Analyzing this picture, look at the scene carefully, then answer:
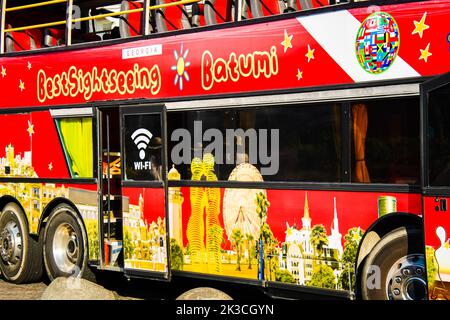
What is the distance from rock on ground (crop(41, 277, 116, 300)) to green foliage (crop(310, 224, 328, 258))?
221 cm

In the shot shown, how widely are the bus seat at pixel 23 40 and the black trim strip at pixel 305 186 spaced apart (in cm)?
385

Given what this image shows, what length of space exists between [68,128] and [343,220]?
15.6ft

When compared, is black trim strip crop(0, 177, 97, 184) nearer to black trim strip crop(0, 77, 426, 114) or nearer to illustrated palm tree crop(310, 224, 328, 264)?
black trim strip crop(0, 77, 426, 114)

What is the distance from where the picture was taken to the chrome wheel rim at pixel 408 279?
838cm

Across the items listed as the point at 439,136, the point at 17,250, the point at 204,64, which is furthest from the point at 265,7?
the point at 17,250

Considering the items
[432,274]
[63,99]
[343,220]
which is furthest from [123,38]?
[432,274]

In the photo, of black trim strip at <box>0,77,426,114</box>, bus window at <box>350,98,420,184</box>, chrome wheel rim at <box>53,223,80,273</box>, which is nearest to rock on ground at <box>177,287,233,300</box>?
bus window at <box>350,98,420,184</box>

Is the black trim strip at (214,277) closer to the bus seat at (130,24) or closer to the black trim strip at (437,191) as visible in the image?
the black trim strip at (437,191)

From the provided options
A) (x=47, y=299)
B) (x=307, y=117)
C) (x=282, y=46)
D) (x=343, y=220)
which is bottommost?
(x=47, y=299)

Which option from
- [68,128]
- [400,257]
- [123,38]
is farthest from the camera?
[68,128]

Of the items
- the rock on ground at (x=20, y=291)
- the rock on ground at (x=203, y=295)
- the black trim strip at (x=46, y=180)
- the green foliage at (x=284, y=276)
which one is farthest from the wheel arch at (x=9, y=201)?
the rock on ground at (x=203, y=295)

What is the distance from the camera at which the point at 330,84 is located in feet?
29.7

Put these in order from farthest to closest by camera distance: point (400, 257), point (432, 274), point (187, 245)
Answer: point (187, 245)
point (400, 257)
point (432, 274)

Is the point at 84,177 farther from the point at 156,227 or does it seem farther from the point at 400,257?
the point at 400,257
